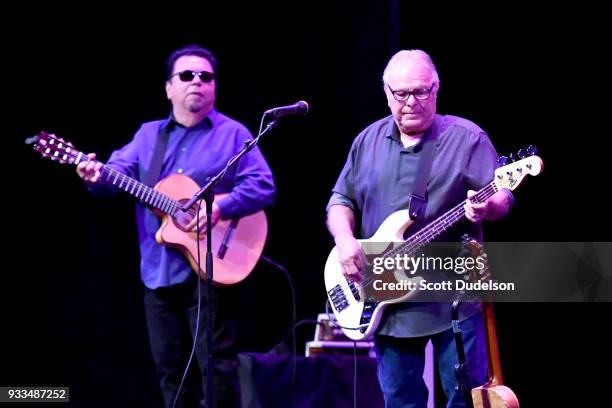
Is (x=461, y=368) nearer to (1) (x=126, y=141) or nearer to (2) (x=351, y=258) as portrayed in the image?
(2) (x=351, y=258)


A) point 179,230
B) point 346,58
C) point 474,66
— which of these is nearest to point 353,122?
point 346,58

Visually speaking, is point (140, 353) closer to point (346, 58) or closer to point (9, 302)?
point (9, 302)

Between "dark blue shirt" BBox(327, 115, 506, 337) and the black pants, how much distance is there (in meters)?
1.18

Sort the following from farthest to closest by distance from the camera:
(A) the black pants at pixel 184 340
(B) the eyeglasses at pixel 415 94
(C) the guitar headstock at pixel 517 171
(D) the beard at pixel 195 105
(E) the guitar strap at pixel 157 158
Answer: (D) the beard at pixel 195 105 < (E) the guitar strap at pixel 157 158 < (A) the black pants at pixel 184 340 < (B) the eyeglasses at pixel 415 94 < (C) the guitar headstock at pixel 517 171

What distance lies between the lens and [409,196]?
12.5ft

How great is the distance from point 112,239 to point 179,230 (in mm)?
1508

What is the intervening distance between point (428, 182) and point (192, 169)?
163 cm

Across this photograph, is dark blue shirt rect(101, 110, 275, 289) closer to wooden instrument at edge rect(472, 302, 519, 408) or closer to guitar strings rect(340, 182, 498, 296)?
guitar strings rect(340, 182, 498, 296)

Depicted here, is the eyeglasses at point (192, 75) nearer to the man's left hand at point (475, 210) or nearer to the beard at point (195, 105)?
the beard at point (195, 105)

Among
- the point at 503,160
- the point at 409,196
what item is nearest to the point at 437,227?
the point at 409,196

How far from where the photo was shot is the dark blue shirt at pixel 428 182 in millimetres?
3707

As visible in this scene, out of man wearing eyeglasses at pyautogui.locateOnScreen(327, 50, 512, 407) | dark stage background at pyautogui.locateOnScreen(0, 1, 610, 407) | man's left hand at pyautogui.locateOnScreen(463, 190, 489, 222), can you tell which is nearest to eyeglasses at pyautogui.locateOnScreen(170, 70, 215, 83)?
dark stage background at pyautogui.locateOnScreen(0, 1, 610, 407)

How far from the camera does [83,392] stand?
19.6ft

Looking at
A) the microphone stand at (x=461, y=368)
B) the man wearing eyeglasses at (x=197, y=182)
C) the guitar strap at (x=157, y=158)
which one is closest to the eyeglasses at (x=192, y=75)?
the man wearing eyeglasses at (x=197, y=182)
